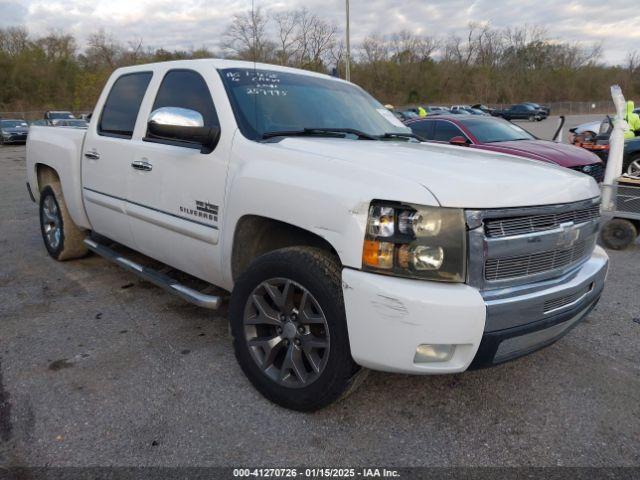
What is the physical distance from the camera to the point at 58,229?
5203 mm

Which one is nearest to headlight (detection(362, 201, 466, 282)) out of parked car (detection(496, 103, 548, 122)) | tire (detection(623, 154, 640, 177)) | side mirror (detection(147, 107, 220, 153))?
side mirror (detection(147, 107, 220, 153))

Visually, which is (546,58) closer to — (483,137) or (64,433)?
(483,137)

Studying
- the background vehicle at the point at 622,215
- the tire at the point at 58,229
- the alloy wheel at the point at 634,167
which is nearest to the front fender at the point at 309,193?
the tire at the point at 58,229

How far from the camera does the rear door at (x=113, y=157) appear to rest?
3951 mm

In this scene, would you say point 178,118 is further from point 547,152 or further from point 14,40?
point 14,40

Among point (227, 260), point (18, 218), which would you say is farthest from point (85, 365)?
point (18, 218)

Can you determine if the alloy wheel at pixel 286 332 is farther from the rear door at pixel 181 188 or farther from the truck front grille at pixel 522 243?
the truck front grille at pixel 522 243

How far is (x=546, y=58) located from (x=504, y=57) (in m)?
6.01

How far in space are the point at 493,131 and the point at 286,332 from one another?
24.2 feet

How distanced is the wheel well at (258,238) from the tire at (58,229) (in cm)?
280

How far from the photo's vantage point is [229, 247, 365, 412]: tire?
2367 mm

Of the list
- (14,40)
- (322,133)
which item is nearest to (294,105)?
(322,133)

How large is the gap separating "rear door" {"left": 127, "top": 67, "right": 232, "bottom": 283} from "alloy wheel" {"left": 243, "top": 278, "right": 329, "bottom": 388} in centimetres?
57

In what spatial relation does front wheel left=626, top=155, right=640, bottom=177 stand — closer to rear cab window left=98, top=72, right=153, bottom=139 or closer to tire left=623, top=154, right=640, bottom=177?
tire left=623, top=154, right=640, bottom=177
